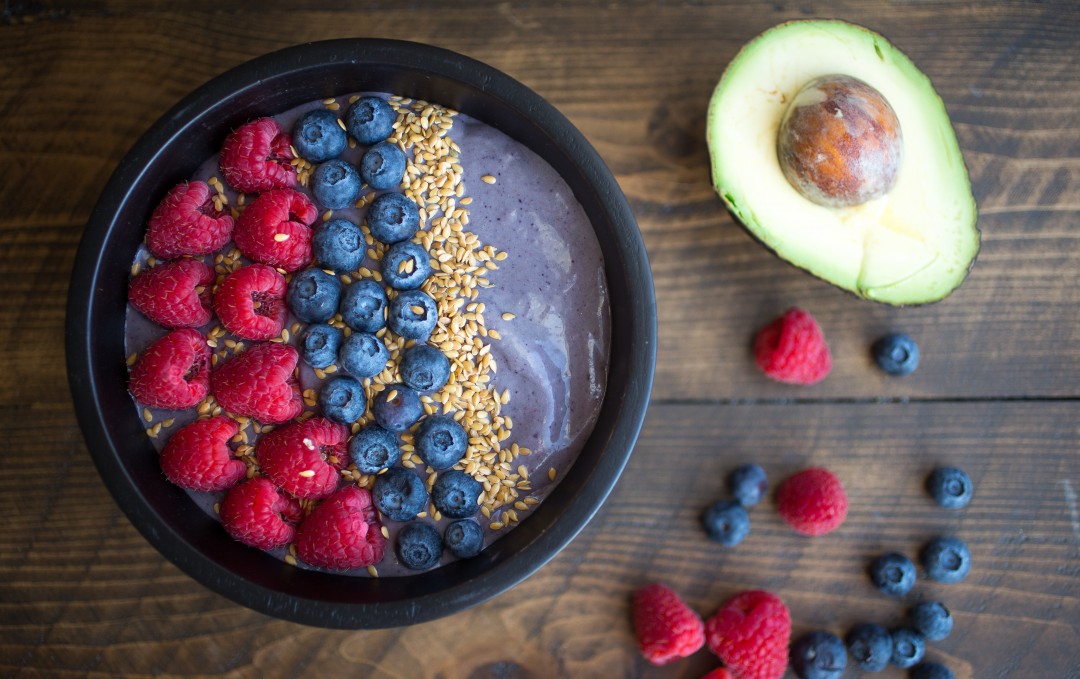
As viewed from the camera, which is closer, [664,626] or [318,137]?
[318,137]

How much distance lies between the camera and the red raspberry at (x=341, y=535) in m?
1.15

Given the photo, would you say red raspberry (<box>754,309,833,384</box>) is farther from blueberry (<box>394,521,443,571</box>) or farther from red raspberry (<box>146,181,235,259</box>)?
red raspberry (<box>146,181,235,259</box>)

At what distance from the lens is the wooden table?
4.77ft

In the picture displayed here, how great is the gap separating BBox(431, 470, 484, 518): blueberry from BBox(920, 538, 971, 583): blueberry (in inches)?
33.4

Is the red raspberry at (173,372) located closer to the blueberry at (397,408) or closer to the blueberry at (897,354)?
the blueberry at (397,408)

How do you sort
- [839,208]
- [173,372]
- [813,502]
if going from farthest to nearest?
[813,502] → [839,208] → [173,372]

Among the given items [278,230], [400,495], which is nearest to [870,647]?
[400,495]

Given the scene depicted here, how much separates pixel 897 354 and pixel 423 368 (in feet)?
2.80

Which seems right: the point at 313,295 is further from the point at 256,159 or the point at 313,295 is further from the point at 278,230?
the point at 256,159

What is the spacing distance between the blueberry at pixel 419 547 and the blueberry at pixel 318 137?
1.89 feet

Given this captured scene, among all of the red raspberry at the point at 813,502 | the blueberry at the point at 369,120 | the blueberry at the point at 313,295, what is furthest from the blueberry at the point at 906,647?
the blueberry at the point at 369,120

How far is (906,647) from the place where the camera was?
1.43m

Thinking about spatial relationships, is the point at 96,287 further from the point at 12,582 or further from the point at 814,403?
the point at 814,403

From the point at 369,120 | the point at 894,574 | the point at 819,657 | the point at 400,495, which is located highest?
the point at 369,120
